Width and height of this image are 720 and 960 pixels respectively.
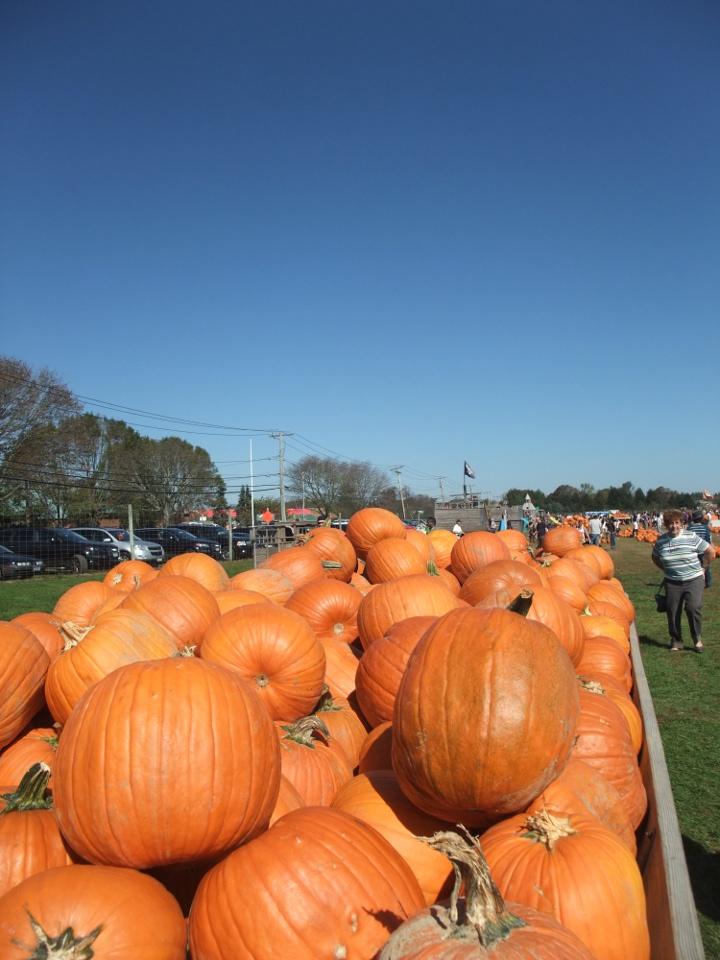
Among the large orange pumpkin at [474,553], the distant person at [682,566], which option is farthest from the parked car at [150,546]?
the large orange pumpkin at [474,553]

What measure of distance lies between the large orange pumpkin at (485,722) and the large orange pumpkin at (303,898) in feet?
0.92

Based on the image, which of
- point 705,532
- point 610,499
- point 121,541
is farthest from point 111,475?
point 610,499

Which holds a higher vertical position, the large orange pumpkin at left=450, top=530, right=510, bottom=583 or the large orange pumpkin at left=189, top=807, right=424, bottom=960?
the large orange pumpkin at left=450, top=530, right=510, bottom=583

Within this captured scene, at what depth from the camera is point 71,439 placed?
33.8 metres

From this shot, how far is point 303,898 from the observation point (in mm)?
1493

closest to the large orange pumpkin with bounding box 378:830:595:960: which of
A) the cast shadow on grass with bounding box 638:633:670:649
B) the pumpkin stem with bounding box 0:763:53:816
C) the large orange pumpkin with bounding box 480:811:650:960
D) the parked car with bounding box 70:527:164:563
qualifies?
the large orange pumpkin with bounding box 480:811:650:960

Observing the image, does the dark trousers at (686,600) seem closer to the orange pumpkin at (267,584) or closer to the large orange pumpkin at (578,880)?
the orange pumpkin at (267,584)

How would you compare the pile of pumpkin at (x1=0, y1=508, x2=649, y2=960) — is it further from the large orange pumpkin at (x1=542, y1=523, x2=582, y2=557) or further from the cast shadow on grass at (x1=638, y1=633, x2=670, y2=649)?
the cast shadow on grass at (x1=638, y1=633, x2=670, y2=649)

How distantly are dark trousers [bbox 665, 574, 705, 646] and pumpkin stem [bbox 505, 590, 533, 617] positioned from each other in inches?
277

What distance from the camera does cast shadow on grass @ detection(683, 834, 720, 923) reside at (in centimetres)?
317

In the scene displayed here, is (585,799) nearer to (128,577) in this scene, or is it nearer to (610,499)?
(128,577)

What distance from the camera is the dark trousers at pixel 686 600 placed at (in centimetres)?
810

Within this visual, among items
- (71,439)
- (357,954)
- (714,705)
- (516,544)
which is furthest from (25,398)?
(357,954)

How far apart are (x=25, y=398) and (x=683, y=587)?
96.8 ft
